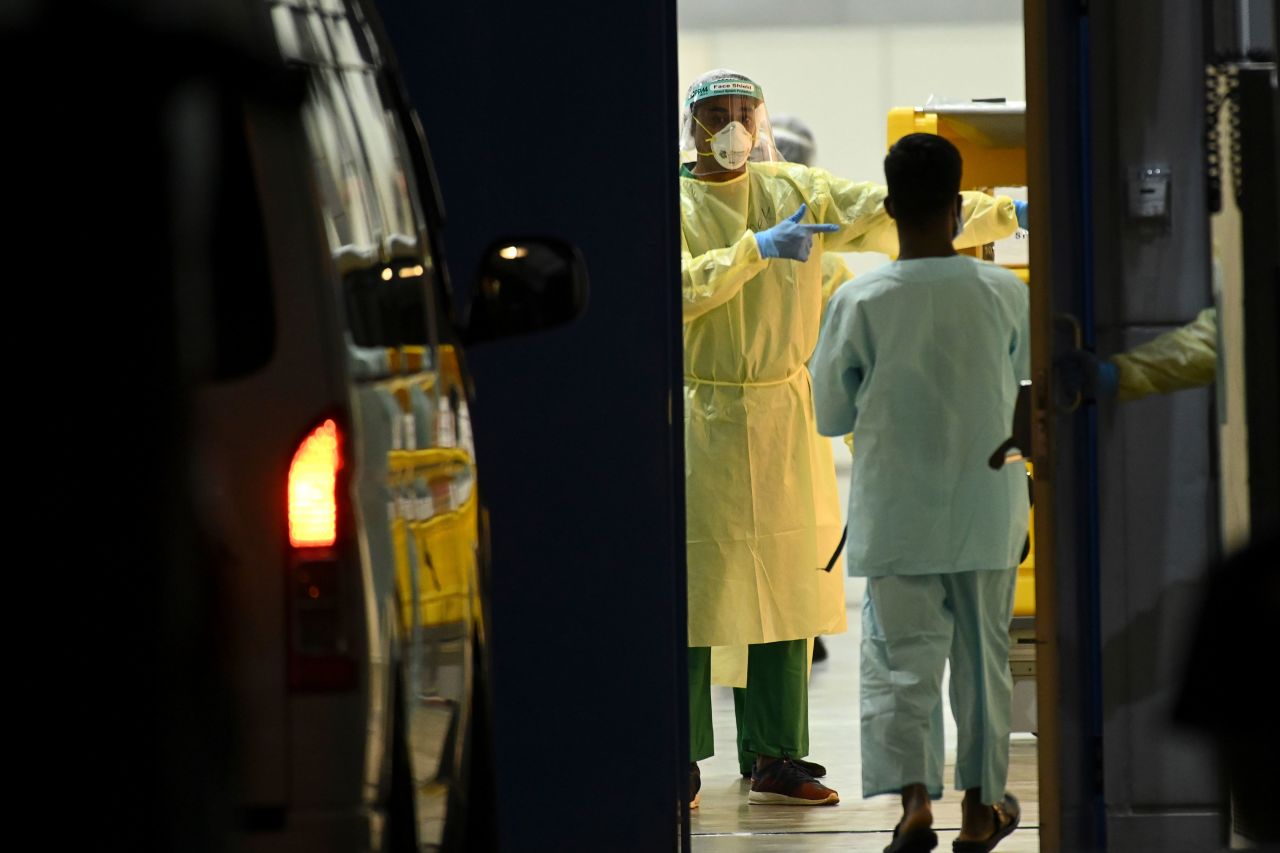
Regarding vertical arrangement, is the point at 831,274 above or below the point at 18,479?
above

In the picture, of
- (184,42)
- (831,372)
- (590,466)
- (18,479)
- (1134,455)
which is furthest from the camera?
(831,372)

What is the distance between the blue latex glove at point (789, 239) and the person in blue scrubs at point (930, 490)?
856mm

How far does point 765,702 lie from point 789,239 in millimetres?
1264

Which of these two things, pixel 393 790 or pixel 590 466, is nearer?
pixel 393 790

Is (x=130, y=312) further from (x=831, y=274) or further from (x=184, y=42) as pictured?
(x=831, y=274)

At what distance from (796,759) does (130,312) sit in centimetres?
381

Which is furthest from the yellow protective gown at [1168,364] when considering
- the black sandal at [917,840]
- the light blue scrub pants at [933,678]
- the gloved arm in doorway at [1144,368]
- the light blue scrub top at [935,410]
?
the black sandal at [917,840]

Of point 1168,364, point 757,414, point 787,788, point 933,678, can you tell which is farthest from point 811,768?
point 1168,364

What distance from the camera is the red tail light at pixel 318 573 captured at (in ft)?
6.64

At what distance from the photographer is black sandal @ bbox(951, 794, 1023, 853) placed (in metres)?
4.60

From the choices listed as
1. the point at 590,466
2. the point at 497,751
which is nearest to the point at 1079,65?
the point at 590,466

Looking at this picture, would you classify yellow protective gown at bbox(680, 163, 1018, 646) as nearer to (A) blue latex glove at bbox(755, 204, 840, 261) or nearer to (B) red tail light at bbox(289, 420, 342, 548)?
(A) blue latex glove at bbox(755, 204, 840, 261)

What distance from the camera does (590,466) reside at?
4.22 metres

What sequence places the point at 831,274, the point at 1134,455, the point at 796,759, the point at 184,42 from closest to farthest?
the point at 184,42 < the point at 1134,455 < the point at 796,759 < the point at 831,274
